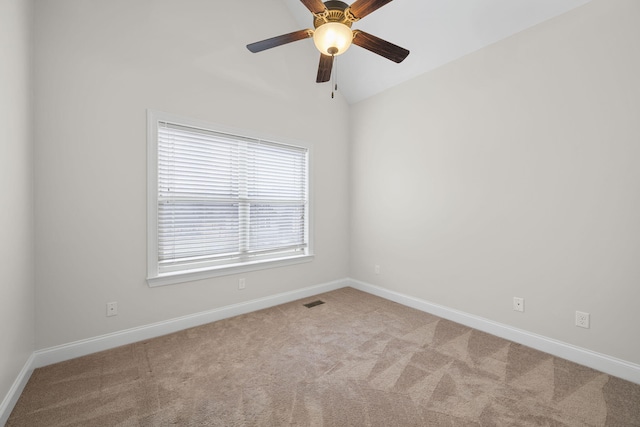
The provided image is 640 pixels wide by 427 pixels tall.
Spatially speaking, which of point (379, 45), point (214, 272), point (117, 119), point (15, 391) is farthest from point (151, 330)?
point (379, 45)

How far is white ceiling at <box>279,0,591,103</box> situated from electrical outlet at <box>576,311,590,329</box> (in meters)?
2.47

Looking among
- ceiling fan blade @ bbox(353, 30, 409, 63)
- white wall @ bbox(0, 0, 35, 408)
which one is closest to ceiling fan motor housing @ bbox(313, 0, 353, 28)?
ceiling fan blade @ bbox(353, 30, 409, 63)

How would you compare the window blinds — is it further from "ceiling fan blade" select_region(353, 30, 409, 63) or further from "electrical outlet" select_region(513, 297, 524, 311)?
"electrical outlet" select_region(513, 297, 524, 311)

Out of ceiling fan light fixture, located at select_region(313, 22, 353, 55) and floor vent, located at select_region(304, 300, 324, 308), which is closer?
ceiling fan light fixture, located at select_region(313, 22, 353, 55)

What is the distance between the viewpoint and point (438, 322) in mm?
2961

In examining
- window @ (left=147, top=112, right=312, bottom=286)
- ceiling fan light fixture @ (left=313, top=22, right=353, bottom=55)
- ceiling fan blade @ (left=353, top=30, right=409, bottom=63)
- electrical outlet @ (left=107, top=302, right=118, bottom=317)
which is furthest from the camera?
window @ (left=147, top=112, right=312, bottom=286)

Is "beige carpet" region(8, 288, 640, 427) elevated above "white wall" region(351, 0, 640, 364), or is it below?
below

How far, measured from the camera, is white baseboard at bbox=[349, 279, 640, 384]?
201 cm

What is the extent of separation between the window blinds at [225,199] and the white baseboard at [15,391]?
1.05 meters

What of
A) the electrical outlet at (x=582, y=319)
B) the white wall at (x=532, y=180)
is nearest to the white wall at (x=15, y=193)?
the white wall at (x=532, y=180)

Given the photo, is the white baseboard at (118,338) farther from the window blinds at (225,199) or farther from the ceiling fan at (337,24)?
the ceiling fan at (337,24)

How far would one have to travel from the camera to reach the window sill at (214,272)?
8.53 ft

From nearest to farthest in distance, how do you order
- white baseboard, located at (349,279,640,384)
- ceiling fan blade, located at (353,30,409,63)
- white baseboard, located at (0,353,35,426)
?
white baseboard, located at (0,353,35,426), ceiling fan blade, located at (353,30,409,63), white baseboard, located at (349,279,640,384)

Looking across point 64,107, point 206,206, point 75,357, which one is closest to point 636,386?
point 206,206
